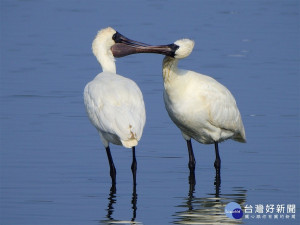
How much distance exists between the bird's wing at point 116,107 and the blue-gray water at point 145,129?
84 centimetres

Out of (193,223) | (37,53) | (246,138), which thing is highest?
(37,53)

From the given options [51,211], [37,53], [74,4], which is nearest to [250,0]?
[74,4]

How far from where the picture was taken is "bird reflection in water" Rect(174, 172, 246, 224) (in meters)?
11.6

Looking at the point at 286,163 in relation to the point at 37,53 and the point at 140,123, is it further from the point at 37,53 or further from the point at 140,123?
the point at 37,53

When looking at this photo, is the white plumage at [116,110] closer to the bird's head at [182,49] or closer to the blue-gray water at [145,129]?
the blue-gray water at [145,129]

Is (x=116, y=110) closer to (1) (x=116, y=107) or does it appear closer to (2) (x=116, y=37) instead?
(1) (x=116, y=107)


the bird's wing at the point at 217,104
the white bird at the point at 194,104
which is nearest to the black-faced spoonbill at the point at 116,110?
the white bird at the point at 194,104

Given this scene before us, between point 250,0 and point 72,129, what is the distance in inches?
727

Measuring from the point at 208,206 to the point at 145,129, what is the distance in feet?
13.0

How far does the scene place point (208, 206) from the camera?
12.2m

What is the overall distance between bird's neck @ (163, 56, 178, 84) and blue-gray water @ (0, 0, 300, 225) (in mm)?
1177

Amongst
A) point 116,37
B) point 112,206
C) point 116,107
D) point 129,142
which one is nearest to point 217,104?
point 116,37

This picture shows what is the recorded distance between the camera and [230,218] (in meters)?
11.7

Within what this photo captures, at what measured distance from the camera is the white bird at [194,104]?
13.9 m
